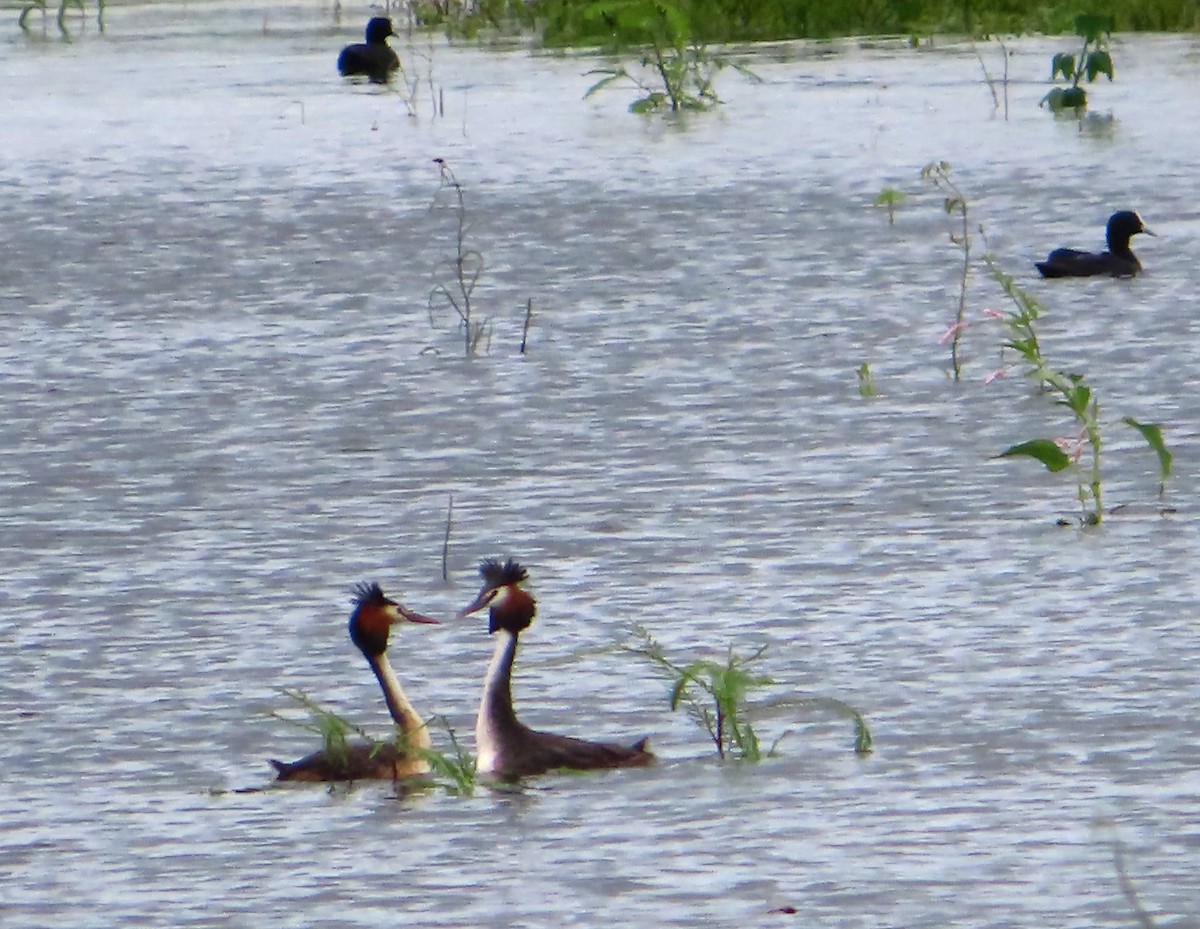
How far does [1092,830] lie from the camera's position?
17.9 ft

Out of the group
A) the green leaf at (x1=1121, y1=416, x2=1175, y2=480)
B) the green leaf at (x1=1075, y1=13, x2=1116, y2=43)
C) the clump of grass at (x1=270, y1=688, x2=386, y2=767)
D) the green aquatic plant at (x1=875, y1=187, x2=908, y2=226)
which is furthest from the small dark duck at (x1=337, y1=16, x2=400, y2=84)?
the clump of grass at (x1=270, y1=688, x2=386, y2=767)

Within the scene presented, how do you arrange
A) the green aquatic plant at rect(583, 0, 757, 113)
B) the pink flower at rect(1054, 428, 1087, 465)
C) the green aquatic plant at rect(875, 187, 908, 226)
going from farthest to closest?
1. the green aquatic plant at rect(583, 0, 757, 113)
2. the green aquatic plant at rect(875, 187, 908, 226)
3. the pink flower at rect(1054, 428, 1087, 465)

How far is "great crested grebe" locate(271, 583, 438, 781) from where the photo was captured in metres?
5.99

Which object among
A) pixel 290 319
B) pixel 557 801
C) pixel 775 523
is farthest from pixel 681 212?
pixel 557 801

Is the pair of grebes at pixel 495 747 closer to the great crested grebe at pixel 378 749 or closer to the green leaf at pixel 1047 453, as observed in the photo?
the great crested grebe at pixel 378 749

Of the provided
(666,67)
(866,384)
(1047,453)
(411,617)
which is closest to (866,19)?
(666,67)

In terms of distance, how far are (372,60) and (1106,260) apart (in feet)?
41.9

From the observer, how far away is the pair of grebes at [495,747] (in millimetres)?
5922

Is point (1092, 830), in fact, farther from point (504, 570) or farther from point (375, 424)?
point (375, 424)

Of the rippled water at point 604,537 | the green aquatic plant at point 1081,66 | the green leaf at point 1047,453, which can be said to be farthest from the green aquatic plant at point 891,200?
the green leaf at point 1047,453

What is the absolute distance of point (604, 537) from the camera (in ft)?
26.7

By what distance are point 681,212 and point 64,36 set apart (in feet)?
52.9

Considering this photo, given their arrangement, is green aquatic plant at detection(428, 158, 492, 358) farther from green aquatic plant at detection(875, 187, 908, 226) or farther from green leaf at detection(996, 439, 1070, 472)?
green leaf at detection(996, 439, 1070, 472)

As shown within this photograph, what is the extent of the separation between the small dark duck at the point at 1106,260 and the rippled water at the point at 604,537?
7 centimetres
